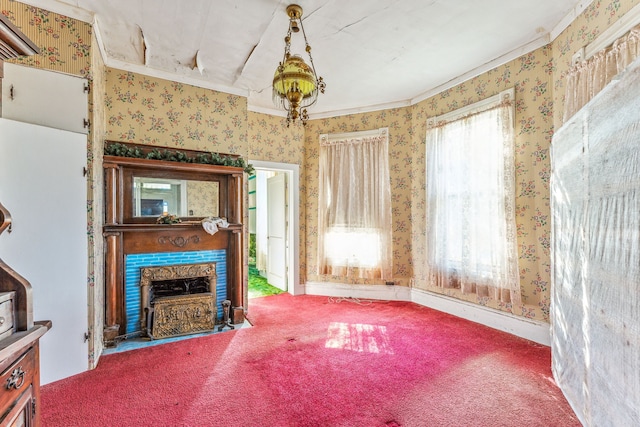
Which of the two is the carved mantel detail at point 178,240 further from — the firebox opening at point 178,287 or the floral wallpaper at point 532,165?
the floral wallpaper at point 532,165

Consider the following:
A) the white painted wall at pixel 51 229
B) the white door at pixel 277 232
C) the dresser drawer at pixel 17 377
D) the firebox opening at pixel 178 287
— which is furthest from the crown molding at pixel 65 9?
the white door at pixel 277 232

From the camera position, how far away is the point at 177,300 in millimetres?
3168

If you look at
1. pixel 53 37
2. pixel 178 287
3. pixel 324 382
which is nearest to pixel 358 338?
pixel 324 382

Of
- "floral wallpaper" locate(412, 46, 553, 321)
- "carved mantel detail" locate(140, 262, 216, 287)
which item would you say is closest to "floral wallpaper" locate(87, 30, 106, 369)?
"carved mantel detail" locate(140, 262, 216, 287)

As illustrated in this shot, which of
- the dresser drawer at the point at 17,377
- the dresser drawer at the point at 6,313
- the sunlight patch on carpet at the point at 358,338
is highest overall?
the dresser drawer at the point at 6,313

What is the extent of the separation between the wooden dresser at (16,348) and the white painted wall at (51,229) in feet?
5.22

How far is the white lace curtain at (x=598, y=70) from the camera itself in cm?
198

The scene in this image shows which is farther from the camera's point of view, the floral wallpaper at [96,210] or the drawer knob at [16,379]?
the floral wallpaper at [96,210]

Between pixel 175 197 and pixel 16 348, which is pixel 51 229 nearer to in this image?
pixel 175 197

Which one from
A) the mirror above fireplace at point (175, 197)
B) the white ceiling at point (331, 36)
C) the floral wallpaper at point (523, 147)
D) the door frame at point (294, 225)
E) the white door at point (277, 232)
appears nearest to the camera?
the white ceiling at point (331, 36)

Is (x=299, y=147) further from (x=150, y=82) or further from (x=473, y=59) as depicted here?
(x=473, y=59)

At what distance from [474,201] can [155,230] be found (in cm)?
358

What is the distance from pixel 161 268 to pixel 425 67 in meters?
3.73

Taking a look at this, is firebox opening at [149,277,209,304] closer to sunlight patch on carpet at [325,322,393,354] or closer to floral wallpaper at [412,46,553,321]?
sunlight patch on carpet at [325,322,393,354]
